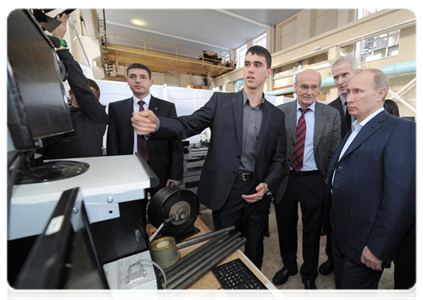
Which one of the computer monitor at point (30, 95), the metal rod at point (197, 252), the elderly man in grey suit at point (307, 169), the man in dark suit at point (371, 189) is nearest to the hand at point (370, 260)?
the man in dark suit at point (371, 189)

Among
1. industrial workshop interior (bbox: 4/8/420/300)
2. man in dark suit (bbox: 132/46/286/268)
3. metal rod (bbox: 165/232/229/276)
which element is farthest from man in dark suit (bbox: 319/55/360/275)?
metal rod (bbox: 165/232/229/276)

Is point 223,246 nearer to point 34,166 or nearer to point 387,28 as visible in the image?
point 34,166

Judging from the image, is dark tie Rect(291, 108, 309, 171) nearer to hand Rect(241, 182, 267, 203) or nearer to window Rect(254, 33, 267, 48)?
hand Rect(241, 182, 267, 203)

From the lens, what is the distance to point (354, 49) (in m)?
5.25

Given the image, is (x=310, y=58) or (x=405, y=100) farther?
(x=310, y=58)

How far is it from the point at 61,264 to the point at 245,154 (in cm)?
116

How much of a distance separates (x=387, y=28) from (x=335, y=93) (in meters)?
1.86

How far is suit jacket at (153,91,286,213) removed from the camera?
4.11ft

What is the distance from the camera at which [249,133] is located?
1.31 m

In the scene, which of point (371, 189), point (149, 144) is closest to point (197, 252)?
point (371, 189)

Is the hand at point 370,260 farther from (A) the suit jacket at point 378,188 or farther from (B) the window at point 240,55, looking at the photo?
(B) the window at point 240,55

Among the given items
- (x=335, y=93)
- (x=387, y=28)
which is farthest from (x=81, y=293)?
(x=335, y=93)

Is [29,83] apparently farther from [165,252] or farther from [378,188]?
[378,188]

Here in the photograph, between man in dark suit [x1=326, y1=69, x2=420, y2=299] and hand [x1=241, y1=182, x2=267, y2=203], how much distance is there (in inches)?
16.1
